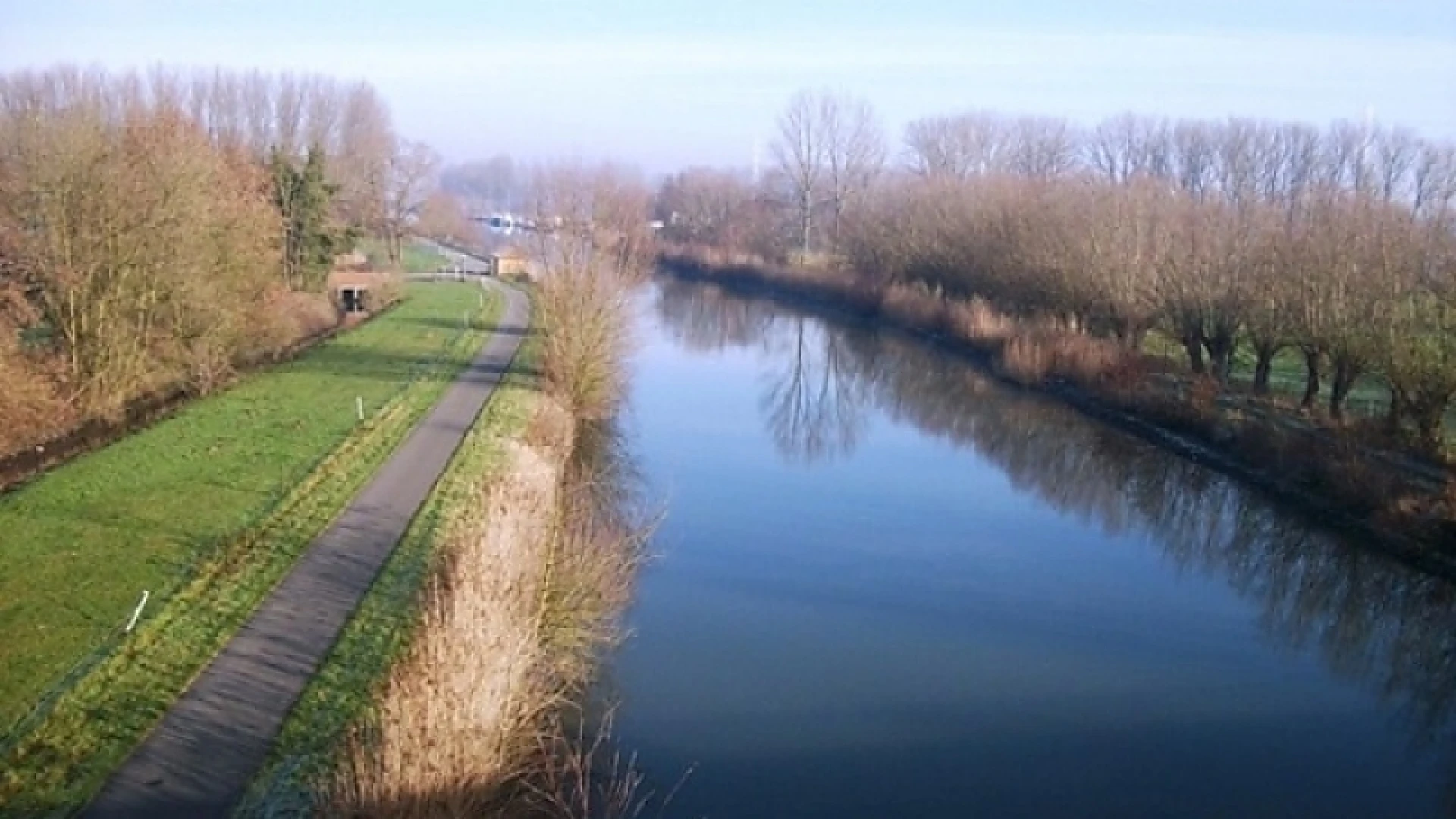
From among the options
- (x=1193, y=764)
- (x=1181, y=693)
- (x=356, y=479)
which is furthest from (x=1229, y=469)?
(x=356, y=479)

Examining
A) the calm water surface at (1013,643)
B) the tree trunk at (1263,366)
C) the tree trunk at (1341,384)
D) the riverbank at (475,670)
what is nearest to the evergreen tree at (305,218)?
the calm water surface at (1013,643)

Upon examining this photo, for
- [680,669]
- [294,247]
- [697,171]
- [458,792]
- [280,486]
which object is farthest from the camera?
[697,171]

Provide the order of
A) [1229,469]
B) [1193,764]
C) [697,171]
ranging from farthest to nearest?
[697,171]
[1229,469]
[1193,764]

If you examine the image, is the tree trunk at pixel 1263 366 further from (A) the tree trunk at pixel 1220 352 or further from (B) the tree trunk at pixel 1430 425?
(B) the tree trunk at pixel 1430 425

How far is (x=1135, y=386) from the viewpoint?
98.1 feet

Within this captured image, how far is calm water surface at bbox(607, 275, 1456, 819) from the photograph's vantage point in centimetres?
1184

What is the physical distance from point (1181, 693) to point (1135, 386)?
55.4 feet

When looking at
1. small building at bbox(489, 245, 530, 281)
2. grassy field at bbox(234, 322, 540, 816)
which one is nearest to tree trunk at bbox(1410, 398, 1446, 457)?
grassy field at bbox(234, 322, 540, 816)

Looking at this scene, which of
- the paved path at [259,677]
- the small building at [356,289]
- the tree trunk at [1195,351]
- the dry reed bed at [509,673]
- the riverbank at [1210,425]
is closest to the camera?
the dry reed bed at [509,673]

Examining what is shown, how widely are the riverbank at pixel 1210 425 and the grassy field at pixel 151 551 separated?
52.5ft

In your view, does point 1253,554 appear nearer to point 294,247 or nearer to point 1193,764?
point 1193,764

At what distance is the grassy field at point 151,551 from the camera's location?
9641 millimetres

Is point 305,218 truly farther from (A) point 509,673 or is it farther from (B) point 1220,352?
(A) point 509,673

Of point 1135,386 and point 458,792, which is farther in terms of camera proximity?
point 1135,386
